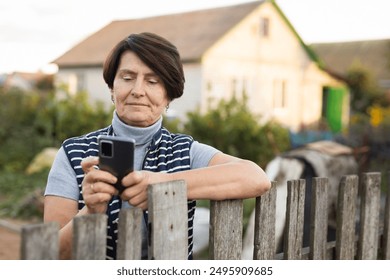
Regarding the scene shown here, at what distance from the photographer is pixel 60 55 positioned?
18469 millimetres

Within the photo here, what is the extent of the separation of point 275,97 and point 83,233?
16.3 m

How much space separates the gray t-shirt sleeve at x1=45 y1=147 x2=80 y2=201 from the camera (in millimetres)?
1620

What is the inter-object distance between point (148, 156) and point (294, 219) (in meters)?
0.70

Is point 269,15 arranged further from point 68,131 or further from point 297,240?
point 297,240

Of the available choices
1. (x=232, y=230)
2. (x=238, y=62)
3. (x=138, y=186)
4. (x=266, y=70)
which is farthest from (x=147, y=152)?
(x=266, y=70)

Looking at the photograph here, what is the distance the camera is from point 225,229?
69.3 inches

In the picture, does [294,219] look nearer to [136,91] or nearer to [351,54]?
[136,91]

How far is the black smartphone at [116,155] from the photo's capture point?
1.35 metres

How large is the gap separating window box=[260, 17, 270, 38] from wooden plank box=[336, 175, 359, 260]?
14.9 meters

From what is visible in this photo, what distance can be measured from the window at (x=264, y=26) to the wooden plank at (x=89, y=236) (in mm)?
15905

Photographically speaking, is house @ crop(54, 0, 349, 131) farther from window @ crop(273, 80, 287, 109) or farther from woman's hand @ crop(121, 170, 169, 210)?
woman's hand @ crop(121, 170, 169, 210)

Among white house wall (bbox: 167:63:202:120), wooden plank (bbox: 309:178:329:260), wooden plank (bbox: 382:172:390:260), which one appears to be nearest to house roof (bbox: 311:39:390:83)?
white house wall (bbox: 167:63:202:120)

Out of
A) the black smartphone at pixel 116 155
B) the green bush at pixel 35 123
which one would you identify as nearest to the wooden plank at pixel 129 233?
the black smartphone at pixel 116 155
